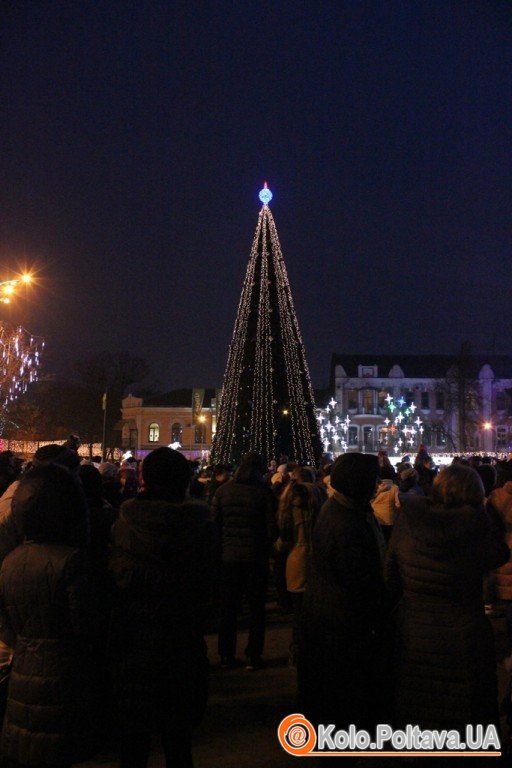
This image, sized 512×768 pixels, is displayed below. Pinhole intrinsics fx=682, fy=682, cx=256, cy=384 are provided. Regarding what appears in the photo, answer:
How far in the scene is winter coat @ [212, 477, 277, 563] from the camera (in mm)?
7453

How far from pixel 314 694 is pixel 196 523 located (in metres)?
1.36

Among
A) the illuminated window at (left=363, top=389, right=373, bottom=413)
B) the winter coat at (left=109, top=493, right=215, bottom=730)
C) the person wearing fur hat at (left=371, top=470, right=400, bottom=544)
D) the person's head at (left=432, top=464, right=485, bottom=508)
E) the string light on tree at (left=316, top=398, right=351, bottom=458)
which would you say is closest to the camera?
the winter coat at (left=109, top=493, right=215, bottom=730)

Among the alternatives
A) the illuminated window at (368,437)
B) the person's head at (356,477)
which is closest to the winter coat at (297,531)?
the person's head at (356,477)

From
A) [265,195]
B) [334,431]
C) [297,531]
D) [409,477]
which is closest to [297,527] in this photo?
[297,531]

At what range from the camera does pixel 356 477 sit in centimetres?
421

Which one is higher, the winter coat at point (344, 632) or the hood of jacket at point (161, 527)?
the hood of jacket at point (161, 527)

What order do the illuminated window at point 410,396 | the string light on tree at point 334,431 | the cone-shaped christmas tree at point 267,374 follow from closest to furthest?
the cone-shaped christmas tree at point 267,374 < the string light on tree at point 334,431 < the illuminated window at point 410,396

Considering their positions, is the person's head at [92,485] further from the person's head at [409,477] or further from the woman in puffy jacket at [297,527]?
the person's head at [409,477]

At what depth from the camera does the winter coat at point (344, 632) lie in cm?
390

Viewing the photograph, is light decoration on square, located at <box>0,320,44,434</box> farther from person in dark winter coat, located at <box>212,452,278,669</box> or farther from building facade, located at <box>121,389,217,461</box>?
building facade, located at <box>121,389,217,461</box>

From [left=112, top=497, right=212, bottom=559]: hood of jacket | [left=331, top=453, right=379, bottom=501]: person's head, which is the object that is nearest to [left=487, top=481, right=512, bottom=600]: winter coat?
[left=331, top=453, right=379, bottom=501]: person's head

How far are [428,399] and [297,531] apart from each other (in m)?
62.4

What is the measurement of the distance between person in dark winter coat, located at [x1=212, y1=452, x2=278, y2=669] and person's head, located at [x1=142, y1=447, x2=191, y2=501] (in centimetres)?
390

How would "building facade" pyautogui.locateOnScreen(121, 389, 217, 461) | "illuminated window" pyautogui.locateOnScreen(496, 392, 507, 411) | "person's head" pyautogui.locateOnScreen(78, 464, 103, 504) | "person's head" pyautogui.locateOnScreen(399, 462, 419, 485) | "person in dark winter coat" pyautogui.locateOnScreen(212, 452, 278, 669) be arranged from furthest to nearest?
"building facade" pyautogui.locateOnScreen(121, 389, 217, 461) < "illuminated window" pyautogui.locateOnScreen(496, 392, 507, 411) < "person's head" pyautogui.locateOnScreen(399, 462, 419, 485) < "person in dark winter coat" pyautogui.locateOnScreen(212, 452, 278, 669) < "person's head" pyautogui.locateOnScreen(78, 464, 103, 504)
